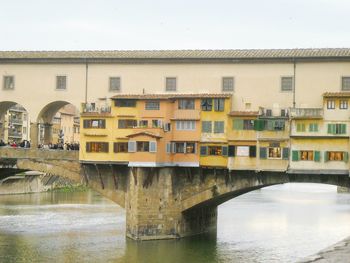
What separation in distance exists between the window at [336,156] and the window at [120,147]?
1174 centimetres

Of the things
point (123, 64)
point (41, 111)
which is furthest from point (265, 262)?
point (41, 111)

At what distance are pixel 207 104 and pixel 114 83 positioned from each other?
625 cm

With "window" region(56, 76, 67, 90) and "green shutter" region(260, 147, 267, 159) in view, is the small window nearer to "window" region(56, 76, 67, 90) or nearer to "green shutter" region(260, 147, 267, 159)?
"window" region(56, 76, 67, 90)

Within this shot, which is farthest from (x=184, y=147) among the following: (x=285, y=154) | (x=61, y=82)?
(x=61, y=82)

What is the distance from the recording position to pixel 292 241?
41.2 m

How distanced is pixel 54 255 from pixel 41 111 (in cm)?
1160

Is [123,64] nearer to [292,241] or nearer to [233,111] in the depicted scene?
[233,111]

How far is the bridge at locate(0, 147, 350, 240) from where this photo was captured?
4059cm

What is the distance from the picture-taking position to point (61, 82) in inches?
1742

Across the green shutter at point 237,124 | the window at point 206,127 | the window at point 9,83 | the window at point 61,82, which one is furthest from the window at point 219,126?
the window at point 9,83

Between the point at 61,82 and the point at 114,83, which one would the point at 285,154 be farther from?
the point at 61,82

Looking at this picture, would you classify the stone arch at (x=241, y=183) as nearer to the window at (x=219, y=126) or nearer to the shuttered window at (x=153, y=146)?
the window at (x=219, y=126)

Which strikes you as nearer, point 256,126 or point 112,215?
point 256,126

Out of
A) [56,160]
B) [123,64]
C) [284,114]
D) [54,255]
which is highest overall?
[123,64]
